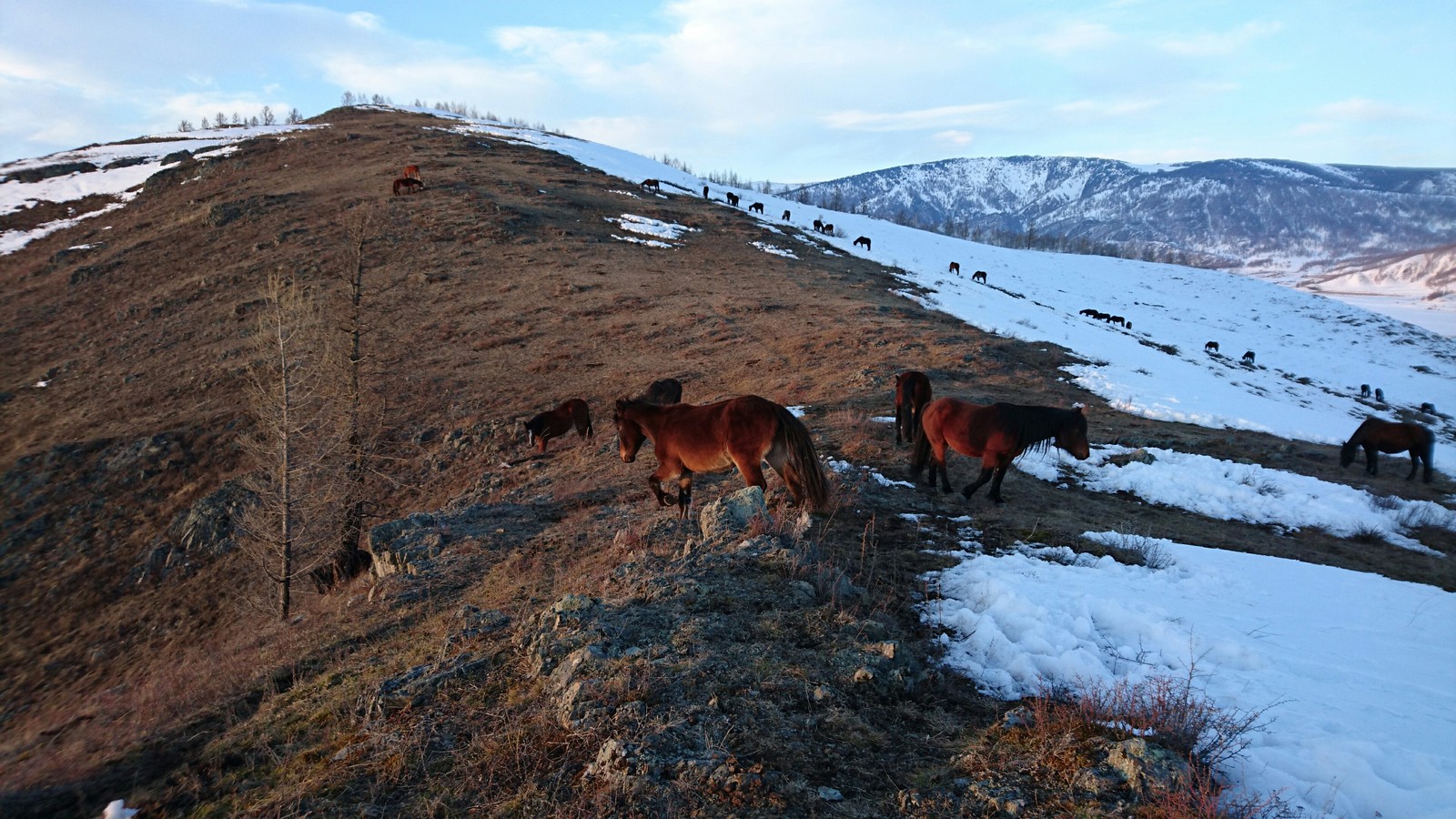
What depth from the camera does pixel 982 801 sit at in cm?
343

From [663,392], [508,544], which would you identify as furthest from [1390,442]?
[508,544]

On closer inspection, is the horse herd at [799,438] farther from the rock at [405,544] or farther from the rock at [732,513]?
the rock at [405,544]

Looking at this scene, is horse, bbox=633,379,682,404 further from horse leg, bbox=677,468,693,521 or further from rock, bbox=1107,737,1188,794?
rock, bbox=1107,737,1188,794

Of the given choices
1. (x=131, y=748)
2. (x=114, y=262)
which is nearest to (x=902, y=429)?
(x=131, y=748)

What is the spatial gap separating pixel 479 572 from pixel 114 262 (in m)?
41.1

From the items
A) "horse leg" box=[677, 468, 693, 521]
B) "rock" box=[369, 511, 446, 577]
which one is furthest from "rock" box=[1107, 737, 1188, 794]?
"rock" box=[369, 511, 446, 577]

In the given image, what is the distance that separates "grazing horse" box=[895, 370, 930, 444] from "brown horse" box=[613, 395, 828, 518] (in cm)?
484

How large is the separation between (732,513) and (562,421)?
32.3 ft

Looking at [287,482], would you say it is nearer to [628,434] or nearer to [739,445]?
[628,434]

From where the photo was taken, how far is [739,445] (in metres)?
7.91

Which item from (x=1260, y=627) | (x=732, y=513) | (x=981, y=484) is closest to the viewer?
(x=1260, y=627)

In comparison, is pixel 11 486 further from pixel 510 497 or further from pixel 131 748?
pixel 131 748

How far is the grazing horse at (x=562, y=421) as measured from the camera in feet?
51.4

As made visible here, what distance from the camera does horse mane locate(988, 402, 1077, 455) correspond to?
979 centimetres
